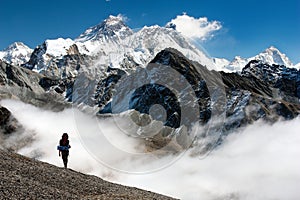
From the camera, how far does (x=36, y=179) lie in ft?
151

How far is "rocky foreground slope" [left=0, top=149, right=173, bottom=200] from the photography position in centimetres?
3988

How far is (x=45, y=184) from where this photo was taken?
44.8m

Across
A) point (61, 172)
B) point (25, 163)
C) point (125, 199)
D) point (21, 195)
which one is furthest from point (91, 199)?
point (25, 163)

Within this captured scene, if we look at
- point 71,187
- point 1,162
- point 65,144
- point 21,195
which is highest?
point 65,144

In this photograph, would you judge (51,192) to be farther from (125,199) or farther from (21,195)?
(125,199)

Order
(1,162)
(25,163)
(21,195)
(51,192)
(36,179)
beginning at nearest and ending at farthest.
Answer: (21,195) → (51,192) → (36,179) → (1,162) → (25,163)

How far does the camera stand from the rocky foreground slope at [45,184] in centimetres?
3988

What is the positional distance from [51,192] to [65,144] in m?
14.2

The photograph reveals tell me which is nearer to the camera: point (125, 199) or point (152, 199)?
point (125, 199)

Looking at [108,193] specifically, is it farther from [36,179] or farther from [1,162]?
[1,162]

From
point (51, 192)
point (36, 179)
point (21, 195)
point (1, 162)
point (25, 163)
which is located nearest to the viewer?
point (21, 195)

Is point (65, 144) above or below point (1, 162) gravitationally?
above

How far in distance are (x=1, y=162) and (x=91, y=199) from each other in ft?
45.1

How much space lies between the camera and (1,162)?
161 ft
